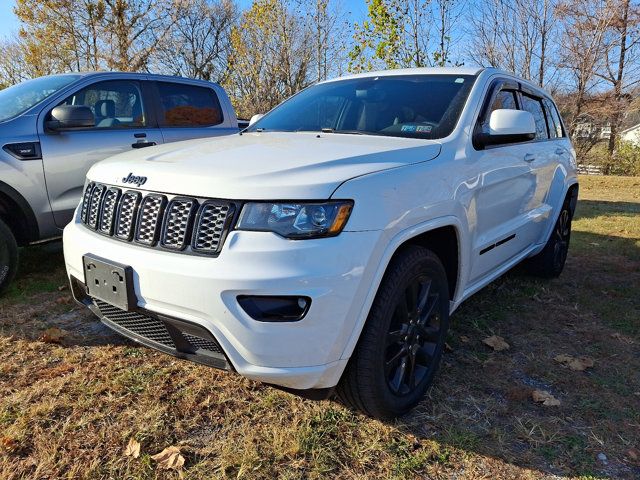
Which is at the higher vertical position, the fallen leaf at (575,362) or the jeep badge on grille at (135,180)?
the jeep badge on grille at (135,180)

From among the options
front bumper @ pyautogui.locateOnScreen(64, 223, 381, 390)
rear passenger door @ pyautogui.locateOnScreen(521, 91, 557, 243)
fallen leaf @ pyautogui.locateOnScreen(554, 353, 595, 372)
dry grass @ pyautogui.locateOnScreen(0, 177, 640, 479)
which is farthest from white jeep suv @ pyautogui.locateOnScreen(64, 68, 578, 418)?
rear passenger door @ pyautogui.locateOnScreen(521, 91, 557, 243)

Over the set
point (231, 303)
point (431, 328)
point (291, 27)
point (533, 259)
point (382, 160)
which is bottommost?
point (533, 259)

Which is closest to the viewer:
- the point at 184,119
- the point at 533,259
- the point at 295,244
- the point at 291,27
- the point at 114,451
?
the point at 295,244

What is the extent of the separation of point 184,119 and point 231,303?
3.78 meters

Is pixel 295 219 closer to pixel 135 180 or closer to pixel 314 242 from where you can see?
pixel 314 242

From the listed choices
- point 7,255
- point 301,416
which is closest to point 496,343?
point 301,416

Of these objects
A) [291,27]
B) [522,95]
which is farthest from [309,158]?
[291,27]

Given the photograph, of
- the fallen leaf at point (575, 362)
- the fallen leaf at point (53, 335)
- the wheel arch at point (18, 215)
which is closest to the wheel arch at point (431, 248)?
the fallen leaf at point (575, 362)

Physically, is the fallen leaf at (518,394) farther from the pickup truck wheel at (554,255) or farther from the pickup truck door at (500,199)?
the pickup truck wheel at (554,255)

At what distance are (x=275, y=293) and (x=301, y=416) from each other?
896mm

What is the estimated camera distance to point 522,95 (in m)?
3.85

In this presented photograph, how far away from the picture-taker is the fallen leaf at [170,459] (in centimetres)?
203

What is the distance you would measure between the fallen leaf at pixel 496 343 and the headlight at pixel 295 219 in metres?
1.85

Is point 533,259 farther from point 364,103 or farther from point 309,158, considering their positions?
point 309,158
